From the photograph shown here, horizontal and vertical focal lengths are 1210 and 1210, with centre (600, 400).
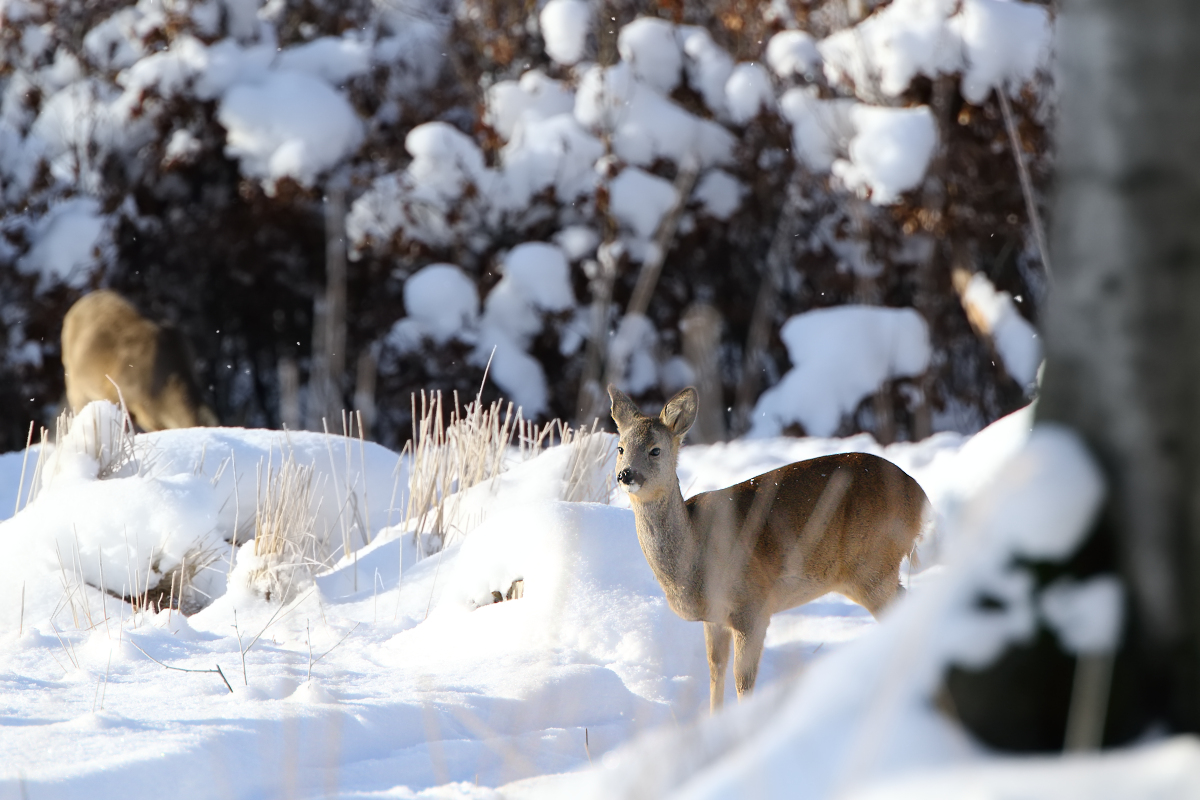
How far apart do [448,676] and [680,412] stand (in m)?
1.04

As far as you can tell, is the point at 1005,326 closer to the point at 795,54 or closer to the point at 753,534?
the point at 795,54

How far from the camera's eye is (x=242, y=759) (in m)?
2.65

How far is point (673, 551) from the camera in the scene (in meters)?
3.48

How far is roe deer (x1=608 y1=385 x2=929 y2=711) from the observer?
3.43m

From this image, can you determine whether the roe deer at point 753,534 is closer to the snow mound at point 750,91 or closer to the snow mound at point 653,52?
the snow mound at point 750,91

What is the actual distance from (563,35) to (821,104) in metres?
2.73

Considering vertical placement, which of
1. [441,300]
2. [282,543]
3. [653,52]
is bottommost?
[282,543]

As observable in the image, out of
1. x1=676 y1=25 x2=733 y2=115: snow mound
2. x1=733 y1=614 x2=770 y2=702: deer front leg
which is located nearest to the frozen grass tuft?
x1=733 y1=614 x2=770 y2=702: deer front leg

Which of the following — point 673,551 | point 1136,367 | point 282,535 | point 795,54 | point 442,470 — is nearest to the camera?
point 1136,367

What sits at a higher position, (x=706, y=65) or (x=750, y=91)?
(x=706, y=65)

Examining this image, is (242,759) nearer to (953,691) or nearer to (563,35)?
(953,691)

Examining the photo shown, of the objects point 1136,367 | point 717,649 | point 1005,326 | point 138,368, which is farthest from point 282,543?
point 1005,326

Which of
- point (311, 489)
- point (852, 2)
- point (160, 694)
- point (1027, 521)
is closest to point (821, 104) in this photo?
point (852, 2)

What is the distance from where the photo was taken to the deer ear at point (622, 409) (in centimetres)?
366
